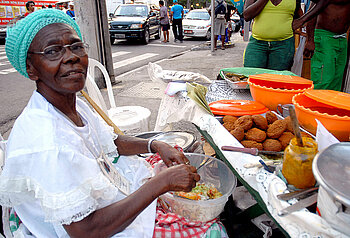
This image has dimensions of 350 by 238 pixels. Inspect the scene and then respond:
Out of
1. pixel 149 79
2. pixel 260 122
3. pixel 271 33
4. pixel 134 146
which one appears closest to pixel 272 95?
pixel 260 122

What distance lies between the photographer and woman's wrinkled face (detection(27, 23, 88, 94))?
1.15 metres

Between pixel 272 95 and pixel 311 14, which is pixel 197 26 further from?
pixel 272 95

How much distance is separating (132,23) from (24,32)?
11.7 meters

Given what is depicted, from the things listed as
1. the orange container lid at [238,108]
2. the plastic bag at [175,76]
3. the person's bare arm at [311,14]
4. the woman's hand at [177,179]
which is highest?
the person's bare arm at [311,14]

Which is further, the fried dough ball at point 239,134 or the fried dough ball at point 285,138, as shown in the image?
the fried dough ball at point 239,134

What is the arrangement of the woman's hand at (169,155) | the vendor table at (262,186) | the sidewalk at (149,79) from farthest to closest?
the sidewalk at (149,79), the woman's hand at (169,155), the vendor table at (262,186)

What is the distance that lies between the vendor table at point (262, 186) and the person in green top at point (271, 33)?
130 centimetres

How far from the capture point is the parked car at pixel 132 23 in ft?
39.7

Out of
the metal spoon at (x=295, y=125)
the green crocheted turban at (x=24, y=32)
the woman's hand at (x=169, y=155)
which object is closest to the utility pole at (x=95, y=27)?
the woman's hand at (x=169, y=155)

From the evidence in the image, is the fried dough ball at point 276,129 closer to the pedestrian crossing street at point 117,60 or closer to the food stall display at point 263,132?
the food stall display at point 263,132

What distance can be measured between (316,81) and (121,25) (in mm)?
10649

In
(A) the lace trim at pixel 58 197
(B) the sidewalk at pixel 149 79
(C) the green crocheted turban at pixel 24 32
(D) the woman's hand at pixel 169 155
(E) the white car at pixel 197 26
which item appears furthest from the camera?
(E) the white car at pixel 197 26

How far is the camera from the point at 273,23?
8.69 ft

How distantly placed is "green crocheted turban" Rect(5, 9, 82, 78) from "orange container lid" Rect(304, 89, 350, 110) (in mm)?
1296
